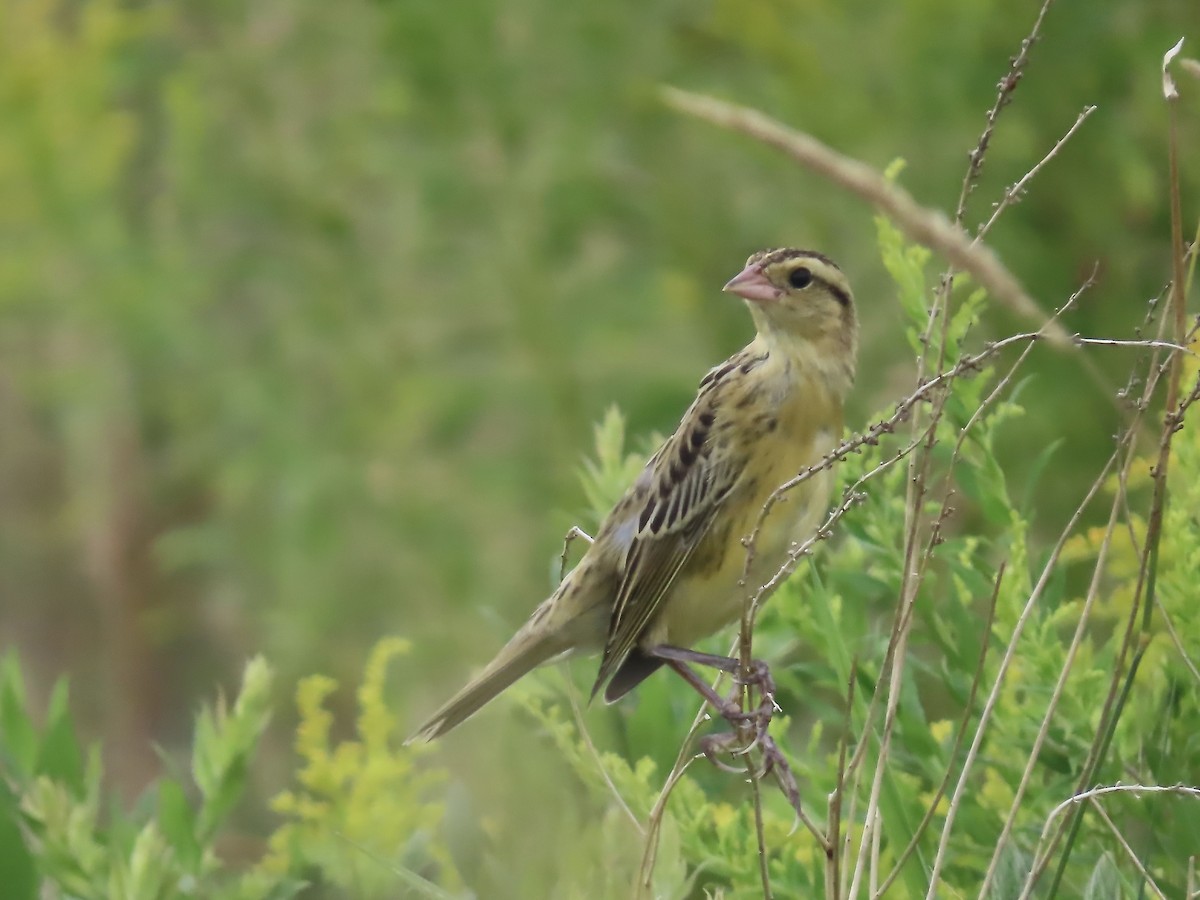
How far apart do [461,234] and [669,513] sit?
354cm

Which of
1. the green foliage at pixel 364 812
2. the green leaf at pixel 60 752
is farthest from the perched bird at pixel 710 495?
the green leaf at pixel 60 752

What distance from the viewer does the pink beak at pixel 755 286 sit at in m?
3.13

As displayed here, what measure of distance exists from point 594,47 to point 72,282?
2.27 meters

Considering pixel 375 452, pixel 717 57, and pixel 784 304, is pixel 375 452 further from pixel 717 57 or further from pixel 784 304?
pixel 784 304

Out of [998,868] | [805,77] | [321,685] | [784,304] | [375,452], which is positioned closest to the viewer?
[998,868]

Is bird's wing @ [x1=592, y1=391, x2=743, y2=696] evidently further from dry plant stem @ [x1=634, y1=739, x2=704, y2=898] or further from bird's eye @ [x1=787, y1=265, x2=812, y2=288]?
dry plant stem @ [x1=634, y1=739, x2=704, y2=898]

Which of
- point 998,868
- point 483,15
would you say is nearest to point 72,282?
point 483,15

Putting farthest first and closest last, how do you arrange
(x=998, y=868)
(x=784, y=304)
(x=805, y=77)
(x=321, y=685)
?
(x=805, y=77) → (x=784, y=304) → (x=321, y=685) → (x=998, y=868)

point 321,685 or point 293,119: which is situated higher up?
point 293,119

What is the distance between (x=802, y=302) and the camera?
10.5 feet

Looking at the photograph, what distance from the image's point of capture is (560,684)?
3.30 m

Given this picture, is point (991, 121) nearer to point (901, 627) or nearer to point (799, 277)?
point (901, 627)

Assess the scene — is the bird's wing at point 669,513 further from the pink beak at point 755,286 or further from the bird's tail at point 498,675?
the pink beak at point 755,286

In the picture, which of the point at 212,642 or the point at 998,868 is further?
the point at 212,642
